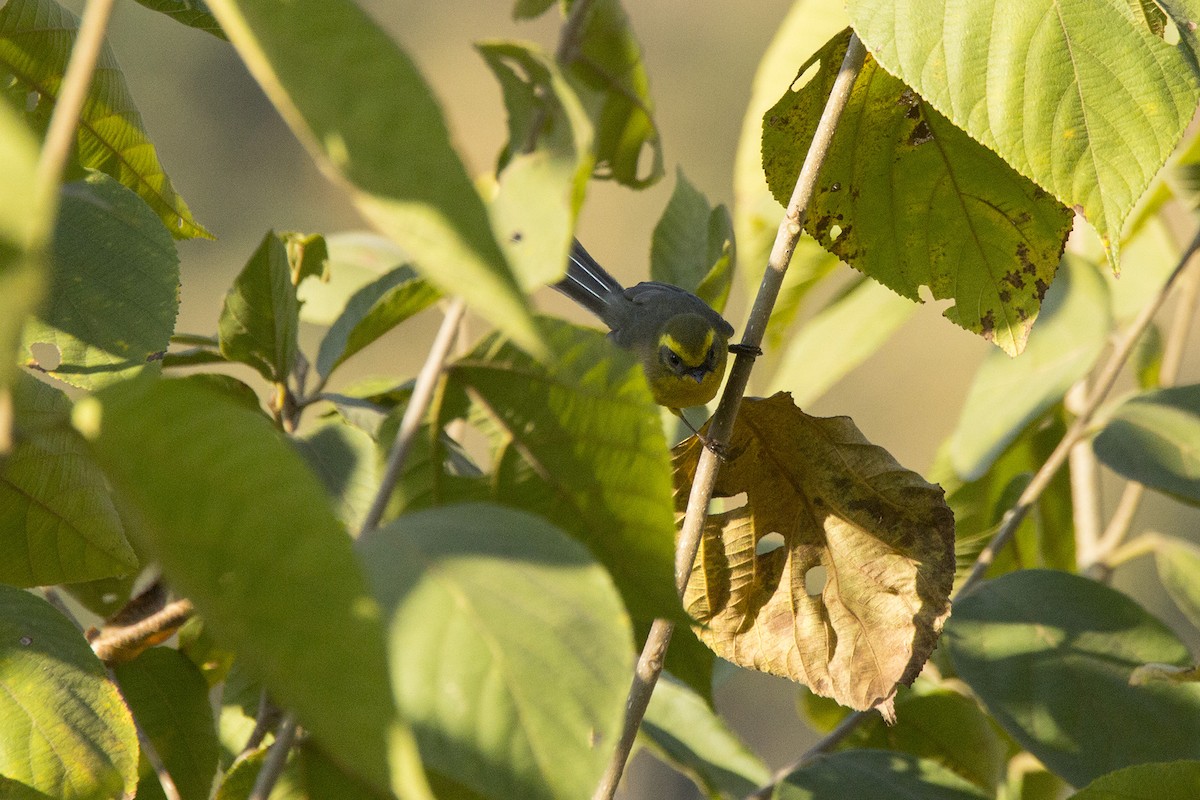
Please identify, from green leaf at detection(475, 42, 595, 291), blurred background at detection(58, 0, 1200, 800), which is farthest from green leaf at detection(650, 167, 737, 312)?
blurred background at detection(58, 0, 1200, 800)

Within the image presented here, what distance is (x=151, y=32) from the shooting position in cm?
769

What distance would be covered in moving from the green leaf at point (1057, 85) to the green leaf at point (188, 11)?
2.10 feet

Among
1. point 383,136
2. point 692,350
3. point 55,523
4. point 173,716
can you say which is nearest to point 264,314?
point 55,523

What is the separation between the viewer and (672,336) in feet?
9.33

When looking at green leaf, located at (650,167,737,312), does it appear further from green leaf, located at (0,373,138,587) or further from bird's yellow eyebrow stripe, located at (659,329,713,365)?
bird's yellow eyebrow stripe, located at (659,329,713,365)

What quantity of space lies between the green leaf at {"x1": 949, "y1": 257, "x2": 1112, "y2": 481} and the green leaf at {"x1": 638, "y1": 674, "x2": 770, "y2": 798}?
600 millimetres

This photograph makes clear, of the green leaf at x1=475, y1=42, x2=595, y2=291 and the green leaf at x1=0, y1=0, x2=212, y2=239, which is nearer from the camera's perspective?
the green leaf at x1=475, y1=42, x2=595, y2=291

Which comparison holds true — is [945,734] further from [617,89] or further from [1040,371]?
[617,89]

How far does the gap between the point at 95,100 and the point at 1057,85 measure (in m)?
0.92

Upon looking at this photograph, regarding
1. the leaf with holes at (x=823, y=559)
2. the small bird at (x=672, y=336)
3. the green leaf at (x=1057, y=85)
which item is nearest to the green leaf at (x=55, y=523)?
the leaf with holes at (x=823, y=559)

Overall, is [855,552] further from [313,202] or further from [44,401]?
[313,202]

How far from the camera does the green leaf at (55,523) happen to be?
1.04 metres

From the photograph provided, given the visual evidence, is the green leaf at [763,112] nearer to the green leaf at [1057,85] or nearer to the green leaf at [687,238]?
the green leaf at [687,238]

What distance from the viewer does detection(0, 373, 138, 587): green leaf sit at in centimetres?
104
